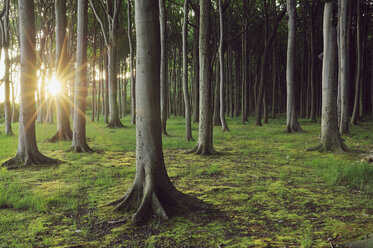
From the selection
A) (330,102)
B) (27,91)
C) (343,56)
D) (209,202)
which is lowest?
(209,202)

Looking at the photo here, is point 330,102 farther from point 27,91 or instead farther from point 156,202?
point 27,91

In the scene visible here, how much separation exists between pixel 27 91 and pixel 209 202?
6.65 m

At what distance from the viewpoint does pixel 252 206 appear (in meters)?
4.65

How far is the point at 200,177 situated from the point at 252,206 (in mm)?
2278

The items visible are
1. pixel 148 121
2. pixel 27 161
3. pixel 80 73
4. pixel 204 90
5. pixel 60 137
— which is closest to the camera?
pixel 148 121

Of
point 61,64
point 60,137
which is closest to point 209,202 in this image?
point 60,137

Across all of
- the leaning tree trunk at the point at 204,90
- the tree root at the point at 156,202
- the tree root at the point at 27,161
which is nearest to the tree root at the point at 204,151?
the leaning tree trunk at the point at 204,90

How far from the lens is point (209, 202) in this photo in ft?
16.1

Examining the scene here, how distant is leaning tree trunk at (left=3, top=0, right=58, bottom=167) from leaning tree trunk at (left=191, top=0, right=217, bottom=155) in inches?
191

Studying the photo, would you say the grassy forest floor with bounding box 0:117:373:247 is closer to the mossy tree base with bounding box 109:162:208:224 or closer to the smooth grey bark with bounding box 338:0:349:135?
the mossy tree base with bounding box 109:162:208:224

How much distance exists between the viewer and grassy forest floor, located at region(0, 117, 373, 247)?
3.52 metres

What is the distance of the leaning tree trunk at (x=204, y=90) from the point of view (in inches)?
377

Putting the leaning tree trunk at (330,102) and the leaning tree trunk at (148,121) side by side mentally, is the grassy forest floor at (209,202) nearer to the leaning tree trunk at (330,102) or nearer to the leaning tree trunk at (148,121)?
the leaning tree trunk at (148,121)

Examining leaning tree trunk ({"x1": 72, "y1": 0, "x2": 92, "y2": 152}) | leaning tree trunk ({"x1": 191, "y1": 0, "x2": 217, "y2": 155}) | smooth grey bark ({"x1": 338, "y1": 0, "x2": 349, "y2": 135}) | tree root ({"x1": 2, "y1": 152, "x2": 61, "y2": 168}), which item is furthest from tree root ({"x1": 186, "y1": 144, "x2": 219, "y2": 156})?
smooth grey bark ({"x1": 338, "y1": 0, "x2": 349, "y2": 135})
